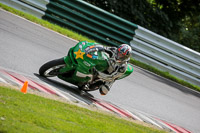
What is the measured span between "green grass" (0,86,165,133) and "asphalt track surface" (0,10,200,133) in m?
1.59

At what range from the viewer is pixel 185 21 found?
19203 mm

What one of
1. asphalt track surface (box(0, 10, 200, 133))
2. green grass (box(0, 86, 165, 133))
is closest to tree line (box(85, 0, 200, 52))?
asphalt track surface (box(0, 10, 200, 133))

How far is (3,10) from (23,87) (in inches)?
267

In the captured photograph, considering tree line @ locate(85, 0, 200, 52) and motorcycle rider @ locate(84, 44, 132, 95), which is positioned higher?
tree line @ locate(85, 0, 200, 52)

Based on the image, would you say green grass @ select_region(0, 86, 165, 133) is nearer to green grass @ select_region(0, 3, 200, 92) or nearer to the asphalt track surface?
the asphalt track surface

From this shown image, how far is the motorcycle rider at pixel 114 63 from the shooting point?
7031mm

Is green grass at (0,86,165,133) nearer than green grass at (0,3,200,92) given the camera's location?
Yes

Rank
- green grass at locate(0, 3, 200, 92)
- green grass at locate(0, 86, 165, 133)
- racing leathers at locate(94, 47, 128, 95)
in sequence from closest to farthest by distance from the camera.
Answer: green grass at locate(0, 86, 165, 133) → racing leathers at locate(94, 47, 128, 95) → green grass at locate(0, 3, 200, 92)

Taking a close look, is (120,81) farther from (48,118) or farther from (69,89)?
(48,118)

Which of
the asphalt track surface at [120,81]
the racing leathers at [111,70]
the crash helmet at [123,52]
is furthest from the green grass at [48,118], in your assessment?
the asphalt track surface at [120,81]

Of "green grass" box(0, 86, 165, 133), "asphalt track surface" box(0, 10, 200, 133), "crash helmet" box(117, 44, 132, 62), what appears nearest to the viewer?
"green grass" box(0, 86, 165, 133)

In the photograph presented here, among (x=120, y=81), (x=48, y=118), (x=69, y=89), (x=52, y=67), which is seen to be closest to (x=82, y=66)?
(x=52, y=67)

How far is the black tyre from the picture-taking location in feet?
23.8

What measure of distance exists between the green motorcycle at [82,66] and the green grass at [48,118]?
94 cm
